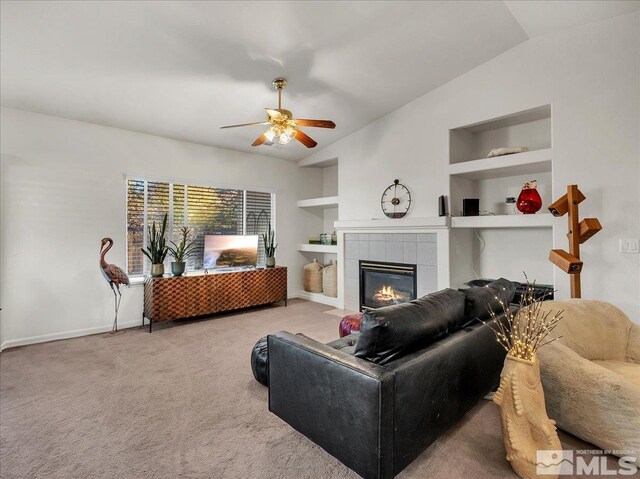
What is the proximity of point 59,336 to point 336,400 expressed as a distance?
3.99 metres

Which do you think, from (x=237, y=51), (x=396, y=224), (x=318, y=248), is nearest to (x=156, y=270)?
(x=318, y=248)

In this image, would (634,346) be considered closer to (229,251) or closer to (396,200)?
(396,200)

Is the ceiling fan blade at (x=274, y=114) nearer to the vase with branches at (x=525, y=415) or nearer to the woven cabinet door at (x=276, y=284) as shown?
the vase with branches at (x=525, y=415)

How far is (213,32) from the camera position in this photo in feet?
8.93

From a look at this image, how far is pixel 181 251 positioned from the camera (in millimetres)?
4566

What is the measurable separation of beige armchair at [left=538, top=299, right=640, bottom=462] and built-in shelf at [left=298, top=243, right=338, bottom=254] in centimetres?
364

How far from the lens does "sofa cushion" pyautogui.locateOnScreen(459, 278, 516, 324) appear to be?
2.16 m

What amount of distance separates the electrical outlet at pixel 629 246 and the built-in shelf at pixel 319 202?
375cm

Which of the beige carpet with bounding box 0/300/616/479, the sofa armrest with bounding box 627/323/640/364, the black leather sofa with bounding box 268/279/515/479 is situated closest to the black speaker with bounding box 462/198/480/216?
the sofa armrest with bounding box 627/323/640/364

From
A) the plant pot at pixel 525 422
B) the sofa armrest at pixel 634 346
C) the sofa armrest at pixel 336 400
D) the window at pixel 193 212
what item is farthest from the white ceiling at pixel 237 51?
the plant pot at pixel 525 422

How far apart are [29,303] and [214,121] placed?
3.11 metres

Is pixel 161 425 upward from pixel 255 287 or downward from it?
downward

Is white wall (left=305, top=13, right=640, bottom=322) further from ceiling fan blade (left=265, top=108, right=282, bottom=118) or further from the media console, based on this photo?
the media console

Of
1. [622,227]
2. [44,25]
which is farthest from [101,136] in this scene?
[622,227]
